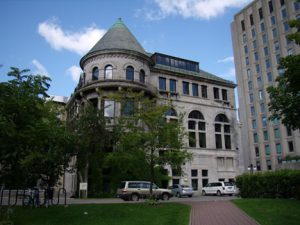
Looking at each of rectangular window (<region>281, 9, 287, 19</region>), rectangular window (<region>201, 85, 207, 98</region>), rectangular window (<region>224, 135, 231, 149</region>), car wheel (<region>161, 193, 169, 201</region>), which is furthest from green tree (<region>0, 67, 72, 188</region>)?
rectangular window (<region>281, 9, 287, 19</region>)

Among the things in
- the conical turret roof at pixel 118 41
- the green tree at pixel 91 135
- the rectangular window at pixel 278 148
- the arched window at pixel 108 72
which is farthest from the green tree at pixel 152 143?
the rectangular window at pixel 278 148

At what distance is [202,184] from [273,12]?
49.1 meters

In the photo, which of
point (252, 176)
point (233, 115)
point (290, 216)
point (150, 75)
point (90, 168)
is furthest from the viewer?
point (233, 115)

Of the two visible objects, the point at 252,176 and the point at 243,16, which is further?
the point at 243,16

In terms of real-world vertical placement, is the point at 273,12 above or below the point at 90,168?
above

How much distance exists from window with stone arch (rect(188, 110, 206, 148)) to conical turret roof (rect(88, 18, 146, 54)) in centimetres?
1290

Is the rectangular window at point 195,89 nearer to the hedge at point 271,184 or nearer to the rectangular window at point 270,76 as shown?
the hedge at point 271,184

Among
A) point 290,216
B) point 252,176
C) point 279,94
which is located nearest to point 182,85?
point 252,176

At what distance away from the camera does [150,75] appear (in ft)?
140

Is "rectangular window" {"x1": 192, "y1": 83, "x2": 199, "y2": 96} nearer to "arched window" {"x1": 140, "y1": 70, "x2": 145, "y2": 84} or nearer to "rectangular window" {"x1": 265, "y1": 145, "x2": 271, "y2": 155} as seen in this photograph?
"arched window" {"x1": 140, "y1": 70, "x2": 145, "y2": 84}

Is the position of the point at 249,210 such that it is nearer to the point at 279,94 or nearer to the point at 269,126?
the point at 279,94

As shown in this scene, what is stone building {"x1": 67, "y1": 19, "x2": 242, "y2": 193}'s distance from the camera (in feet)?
122

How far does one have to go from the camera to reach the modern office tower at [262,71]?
209ft

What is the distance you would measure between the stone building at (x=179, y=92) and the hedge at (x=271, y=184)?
11774mm
